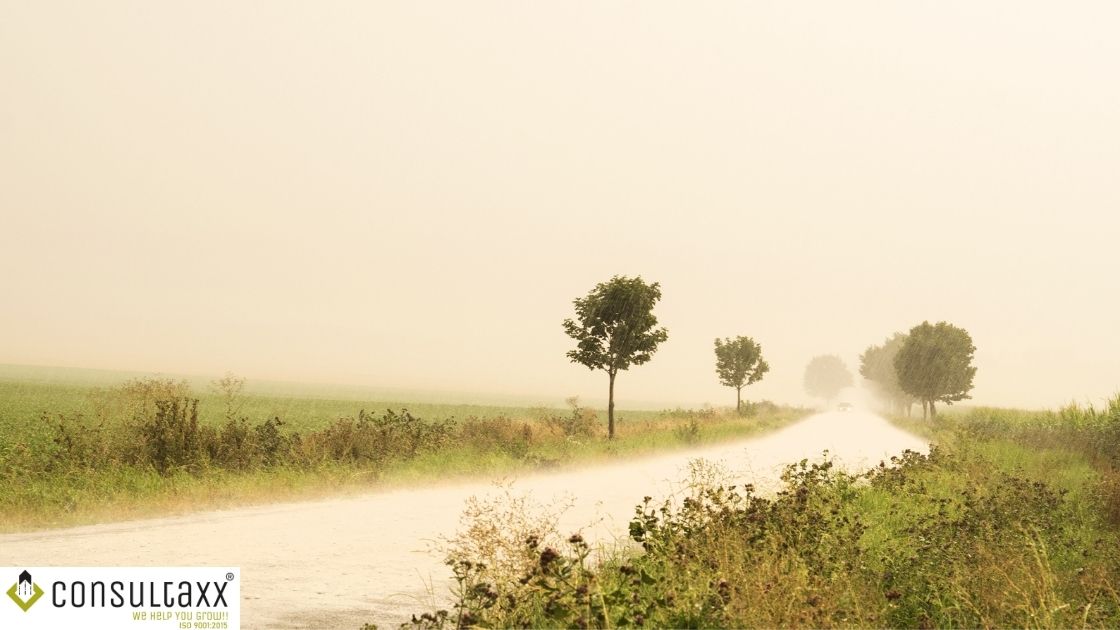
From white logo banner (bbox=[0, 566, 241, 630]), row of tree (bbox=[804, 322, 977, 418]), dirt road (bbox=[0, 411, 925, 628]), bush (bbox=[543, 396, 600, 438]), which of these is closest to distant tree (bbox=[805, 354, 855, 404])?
row of tree (bbox=[804, 322, 977, 418])

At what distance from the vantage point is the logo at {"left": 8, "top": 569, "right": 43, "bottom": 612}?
266 inches

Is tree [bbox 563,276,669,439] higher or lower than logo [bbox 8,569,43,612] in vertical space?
higher

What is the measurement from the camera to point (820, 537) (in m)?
8.38

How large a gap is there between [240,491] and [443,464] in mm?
5542

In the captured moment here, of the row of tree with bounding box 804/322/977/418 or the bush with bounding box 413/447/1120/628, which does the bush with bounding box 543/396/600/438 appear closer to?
the bush with bounding box 413/447/1120/628

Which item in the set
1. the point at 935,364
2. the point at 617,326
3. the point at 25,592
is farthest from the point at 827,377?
the point at 25,592

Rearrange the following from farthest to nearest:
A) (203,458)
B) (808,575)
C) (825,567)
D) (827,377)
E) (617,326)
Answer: (827,377)
(617,326)
(203,458)
(825,567)
(808,575)

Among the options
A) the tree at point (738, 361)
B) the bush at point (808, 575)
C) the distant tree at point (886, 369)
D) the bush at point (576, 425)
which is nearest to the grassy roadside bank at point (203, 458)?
the bush at point (576, 425)

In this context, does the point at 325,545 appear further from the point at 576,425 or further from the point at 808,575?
the point at 576,425

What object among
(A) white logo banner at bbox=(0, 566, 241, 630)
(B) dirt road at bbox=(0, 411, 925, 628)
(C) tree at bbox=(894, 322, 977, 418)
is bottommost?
(B) dirt road at bbox=(0, 411, 925, 628)

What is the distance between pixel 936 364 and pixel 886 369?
41.6m

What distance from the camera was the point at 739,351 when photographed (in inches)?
2184

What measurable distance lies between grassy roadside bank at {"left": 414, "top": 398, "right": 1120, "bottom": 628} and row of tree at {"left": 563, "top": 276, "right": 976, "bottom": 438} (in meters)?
14.4

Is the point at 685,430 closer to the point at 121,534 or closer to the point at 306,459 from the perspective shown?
the point at 306,459
